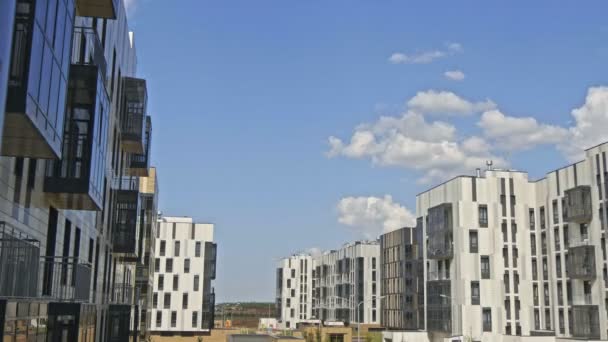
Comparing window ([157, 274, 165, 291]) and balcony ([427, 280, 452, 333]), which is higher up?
window ([157, 274, 165, 291])

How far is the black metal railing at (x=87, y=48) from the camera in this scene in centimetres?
1836

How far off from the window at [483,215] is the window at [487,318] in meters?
8.02

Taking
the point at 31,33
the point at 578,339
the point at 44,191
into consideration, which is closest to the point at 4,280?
the point at 31,33

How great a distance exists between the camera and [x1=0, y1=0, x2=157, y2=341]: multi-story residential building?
35.4ft

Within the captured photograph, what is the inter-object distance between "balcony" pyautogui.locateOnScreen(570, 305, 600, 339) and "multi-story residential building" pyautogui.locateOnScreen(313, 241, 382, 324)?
160 ft

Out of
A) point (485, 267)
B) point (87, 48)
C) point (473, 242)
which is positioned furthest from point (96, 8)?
point (485, 267)

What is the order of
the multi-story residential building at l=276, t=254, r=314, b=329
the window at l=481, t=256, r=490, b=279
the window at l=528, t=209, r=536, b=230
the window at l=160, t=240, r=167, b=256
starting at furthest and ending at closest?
1. the multi-story residential building at l=276, t=254, r=314, b=329
2. the window at l=160, t=240, r=167, b=256
3. the window at l=528, t=209, r=536, b=230
4. the window at l=481, t=256, r=490, b=279

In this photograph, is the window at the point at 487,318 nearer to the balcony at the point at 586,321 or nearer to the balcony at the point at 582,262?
the balcony at the point at 586,321

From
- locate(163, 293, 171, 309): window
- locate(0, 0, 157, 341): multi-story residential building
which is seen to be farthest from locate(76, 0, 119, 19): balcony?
locate(163, 293, 171, 309): window

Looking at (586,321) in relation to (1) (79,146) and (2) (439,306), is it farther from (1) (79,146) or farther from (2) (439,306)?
(1) (79,146)

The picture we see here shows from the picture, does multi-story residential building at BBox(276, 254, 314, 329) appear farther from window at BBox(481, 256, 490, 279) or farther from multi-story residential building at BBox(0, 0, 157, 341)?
multi-story residential building at BBox(0, 0, 157, 341)

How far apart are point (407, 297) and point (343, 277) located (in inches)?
1157

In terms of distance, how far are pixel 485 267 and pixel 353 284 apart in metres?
49.2

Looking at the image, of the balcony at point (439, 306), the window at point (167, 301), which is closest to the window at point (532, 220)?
the balcony at point (439, 306)
